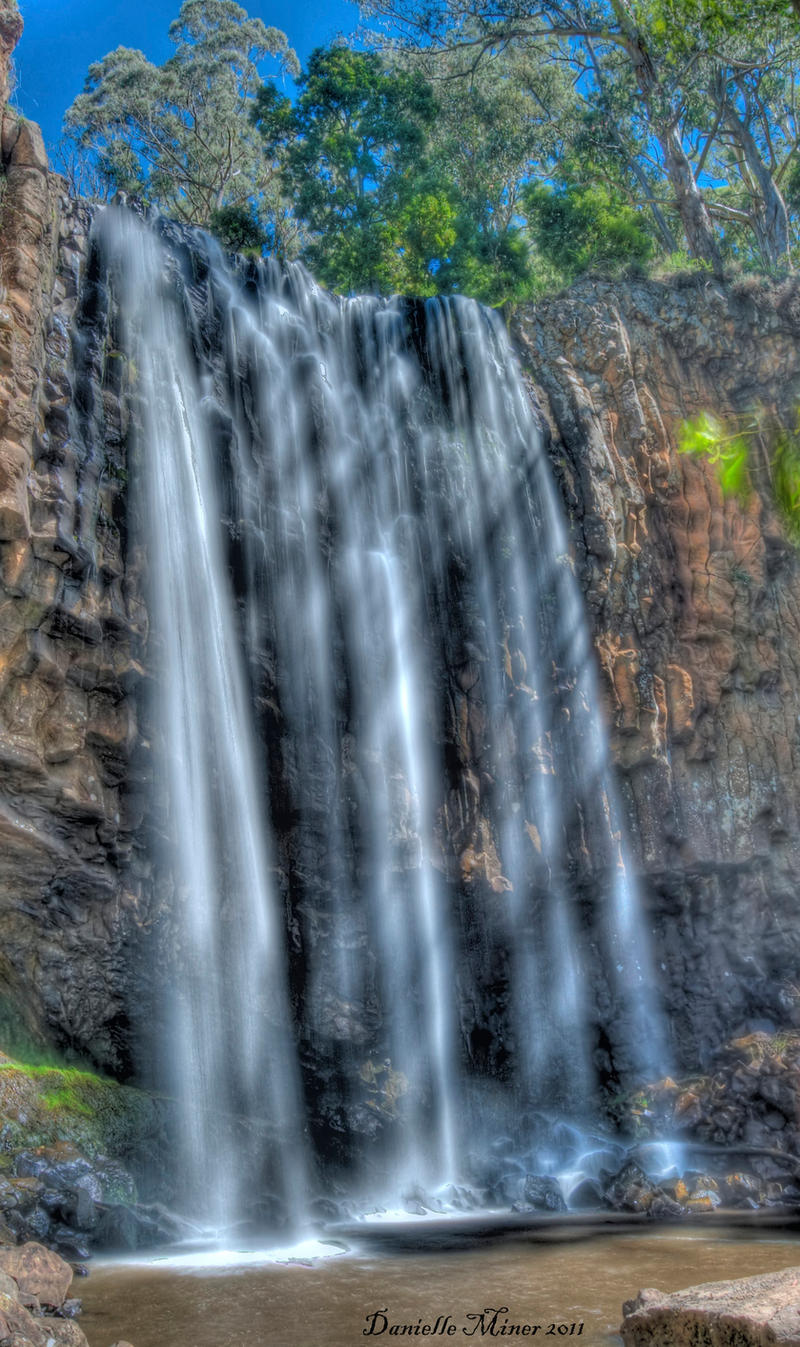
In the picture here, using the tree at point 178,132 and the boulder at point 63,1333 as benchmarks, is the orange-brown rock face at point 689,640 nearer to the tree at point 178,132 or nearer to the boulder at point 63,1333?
the boulder at point 63,1333

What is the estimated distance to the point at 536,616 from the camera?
14703mm

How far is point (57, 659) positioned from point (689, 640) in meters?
9.18

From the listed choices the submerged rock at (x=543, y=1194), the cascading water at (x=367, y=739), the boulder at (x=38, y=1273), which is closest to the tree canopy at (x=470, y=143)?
the cascading water at (x=367, y=739)

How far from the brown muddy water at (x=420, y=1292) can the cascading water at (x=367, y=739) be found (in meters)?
3.64

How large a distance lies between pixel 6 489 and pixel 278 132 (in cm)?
1991

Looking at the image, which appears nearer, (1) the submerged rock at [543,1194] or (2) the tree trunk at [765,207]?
(1) the submerged rock at [543,1194]

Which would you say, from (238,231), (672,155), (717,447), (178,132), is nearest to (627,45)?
(672,155)

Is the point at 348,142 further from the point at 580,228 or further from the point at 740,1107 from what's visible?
the point at 740,1107

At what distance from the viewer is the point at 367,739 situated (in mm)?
13500

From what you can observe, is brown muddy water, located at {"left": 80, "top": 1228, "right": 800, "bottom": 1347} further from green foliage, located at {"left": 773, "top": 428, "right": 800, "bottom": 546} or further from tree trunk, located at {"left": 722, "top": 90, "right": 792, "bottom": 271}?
tree trunk, located at {"left": 722, "top": 90, "right": 792, "bottom": 271}

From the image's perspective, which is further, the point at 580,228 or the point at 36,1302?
the point at 580,228

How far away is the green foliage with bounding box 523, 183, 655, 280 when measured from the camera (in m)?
20.7

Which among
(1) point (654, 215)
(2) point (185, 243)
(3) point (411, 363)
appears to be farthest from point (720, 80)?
(2) point (185, 243)

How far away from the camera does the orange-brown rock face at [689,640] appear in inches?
561
